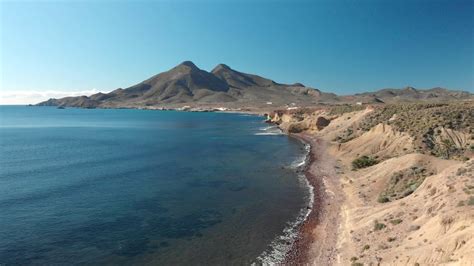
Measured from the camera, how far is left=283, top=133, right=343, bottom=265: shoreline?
26.4m

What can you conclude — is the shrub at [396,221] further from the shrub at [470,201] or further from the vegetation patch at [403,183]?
the vegetation patch at [403,183]

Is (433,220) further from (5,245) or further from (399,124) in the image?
(399,124)

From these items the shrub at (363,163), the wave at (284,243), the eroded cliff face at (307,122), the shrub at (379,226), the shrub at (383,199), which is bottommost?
the wave at (284,243)

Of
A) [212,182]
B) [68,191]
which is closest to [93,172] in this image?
[68,191]

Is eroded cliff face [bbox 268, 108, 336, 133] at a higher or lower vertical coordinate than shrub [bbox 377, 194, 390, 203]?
higher

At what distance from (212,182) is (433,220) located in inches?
1222

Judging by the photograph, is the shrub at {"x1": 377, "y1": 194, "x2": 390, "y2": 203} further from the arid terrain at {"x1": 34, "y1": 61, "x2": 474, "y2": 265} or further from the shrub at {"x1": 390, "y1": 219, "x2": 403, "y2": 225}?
the shrub at {"x1": 390, "y1": 219, "x2": 403, "y2": 225}

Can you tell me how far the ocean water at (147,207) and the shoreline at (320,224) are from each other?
1.53 meters

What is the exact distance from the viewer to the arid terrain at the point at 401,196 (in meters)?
21.6

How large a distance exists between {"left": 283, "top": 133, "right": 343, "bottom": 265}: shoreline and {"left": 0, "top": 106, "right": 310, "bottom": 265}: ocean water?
1534 millimetres

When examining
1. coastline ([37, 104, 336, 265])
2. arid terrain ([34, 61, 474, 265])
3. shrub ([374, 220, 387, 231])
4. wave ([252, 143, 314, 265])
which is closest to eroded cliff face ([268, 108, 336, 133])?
arid terrain ([34, 61, 474, 265])

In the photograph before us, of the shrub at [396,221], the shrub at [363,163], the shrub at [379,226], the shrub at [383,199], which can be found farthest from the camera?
the shrub at [363,163]

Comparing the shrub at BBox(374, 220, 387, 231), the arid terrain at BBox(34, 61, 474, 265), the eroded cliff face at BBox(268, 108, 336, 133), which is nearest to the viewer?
the arid terrain at BBox(34, 61, 474, 265)

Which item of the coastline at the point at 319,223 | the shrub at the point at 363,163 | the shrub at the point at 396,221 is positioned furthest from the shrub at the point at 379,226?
the shrub at the point at 363,163
